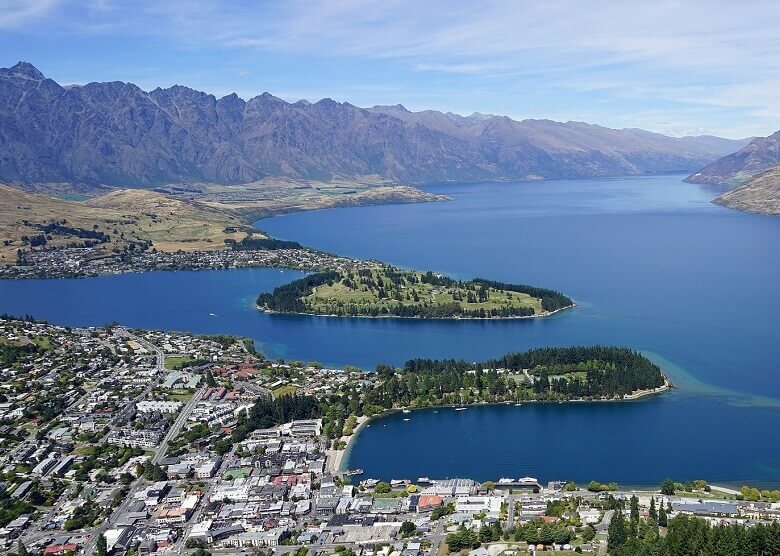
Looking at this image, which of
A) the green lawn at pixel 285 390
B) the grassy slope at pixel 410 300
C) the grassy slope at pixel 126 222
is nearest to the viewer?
the green lawn at pixel 285 390

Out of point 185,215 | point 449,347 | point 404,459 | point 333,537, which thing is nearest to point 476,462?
point 404,459

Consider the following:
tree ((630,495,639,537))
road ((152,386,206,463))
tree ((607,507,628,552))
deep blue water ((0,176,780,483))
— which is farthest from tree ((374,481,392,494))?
road ((152,386,206,463))

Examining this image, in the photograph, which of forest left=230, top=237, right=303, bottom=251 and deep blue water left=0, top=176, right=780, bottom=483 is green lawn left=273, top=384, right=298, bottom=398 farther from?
forest left=230, top=237, right=303, bottom=251

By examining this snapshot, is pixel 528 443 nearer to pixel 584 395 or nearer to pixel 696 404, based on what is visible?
pixel 584 395

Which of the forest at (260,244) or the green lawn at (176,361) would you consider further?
the forest at (260,244)

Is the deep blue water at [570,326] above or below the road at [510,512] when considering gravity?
above

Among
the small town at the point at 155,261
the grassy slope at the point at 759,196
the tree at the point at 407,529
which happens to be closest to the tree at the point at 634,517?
the tree at the point at 407,529

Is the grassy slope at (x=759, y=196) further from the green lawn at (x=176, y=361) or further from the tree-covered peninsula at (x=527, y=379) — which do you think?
the green lawn at (x=176, y=361)
